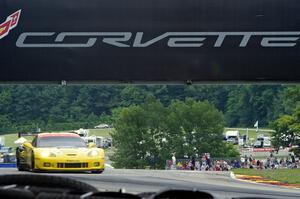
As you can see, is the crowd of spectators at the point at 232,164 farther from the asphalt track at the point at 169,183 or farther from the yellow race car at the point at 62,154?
the yellow race car at the point at 62,154

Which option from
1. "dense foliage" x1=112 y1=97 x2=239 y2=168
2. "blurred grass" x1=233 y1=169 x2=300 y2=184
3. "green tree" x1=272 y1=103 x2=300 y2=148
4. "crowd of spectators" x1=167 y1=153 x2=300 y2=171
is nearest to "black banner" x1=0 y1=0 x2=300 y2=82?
"blurred grass" x1=233 y1=169 x2=300 y2=184

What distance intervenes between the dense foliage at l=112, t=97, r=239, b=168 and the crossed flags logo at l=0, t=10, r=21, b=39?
130ft

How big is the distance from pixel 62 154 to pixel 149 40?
2311 mm

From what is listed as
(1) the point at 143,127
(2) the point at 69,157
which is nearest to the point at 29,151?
(2) the point at 69,157

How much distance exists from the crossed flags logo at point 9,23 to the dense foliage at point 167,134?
3967 centimetres

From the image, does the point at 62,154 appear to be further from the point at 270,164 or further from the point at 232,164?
the point at 232,164

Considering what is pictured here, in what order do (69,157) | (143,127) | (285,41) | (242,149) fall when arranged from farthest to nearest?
(242,149) → (143,127) → (69,157) → (285,41)

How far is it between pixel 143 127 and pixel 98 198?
50.7 meters

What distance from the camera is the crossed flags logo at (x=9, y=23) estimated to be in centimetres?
779

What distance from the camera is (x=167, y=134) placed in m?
53.7

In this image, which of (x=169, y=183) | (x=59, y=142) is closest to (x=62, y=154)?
(x=59, y=142)

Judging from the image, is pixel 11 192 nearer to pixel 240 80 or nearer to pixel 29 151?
pixel 240 80

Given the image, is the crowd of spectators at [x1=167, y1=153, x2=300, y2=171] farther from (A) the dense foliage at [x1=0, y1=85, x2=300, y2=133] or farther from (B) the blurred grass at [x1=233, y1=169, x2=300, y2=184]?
(B) the blurred grass at [x1=233, y1=169, x2=300, y2=184]

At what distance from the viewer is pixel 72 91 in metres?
15.7
